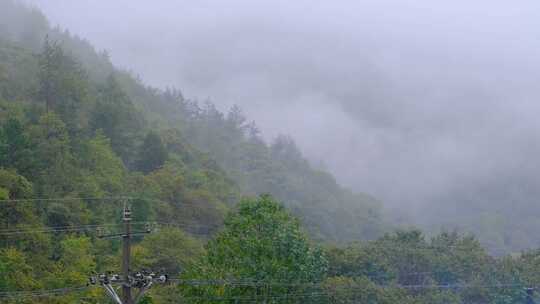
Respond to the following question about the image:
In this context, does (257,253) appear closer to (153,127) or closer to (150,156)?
(150,156)

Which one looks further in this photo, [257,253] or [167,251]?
[167,251]

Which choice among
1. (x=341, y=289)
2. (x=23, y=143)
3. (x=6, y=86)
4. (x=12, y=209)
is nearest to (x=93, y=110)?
(x=6, y=86)

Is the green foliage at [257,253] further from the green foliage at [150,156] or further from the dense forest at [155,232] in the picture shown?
the green foliage at [150,156]

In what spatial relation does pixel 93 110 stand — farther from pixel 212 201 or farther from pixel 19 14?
pixel 19 14

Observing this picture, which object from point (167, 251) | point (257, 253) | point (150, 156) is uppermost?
point (150, 156)

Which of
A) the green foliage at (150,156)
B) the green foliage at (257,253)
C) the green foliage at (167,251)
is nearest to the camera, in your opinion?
the green foliage at (257,253)

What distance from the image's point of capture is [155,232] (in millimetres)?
48781

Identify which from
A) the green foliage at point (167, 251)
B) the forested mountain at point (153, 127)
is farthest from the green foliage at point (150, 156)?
the green foliage at point (167, 251)

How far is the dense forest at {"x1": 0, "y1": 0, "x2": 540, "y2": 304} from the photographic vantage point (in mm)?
37406

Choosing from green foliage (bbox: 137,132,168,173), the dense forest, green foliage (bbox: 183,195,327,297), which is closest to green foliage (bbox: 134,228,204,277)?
the dense forest

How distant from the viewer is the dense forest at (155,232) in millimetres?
37406

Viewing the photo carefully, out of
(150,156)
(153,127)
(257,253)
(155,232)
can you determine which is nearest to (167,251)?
(155,232)

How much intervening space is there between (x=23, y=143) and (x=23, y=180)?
13.3ft

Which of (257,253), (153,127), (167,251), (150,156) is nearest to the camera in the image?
(257,253)
